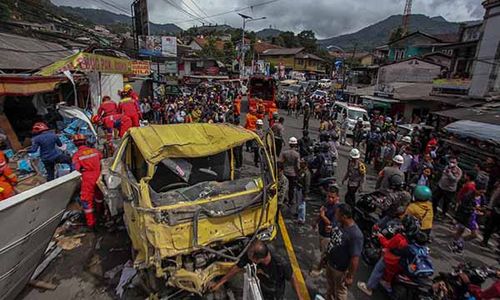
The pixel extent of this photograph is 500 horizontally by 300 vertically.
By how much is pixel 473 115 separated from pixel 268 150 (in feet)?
35.7

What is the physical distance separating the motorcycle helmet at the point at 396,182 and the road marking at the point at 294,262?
7.42 feet

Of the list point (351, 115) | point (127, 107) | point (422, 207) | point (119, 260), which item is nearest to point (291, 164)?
point (422, 207)

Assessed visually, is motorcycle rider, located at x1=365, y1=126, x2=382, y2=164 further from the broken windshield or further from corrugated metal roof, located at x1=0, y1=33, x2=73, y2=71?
corrugated metal roof, located at x1=0, y1=33, x2=73, y2=71

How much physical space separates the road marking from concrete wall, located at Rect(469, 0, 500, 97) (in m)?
15.5

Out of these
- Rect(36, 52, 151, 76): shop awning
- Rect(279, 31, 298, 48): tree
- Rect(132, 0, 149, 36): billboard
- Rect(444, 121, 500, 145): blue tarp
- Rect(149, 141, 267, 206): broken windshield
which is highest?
Rect(279, 31, 298, 48): tree

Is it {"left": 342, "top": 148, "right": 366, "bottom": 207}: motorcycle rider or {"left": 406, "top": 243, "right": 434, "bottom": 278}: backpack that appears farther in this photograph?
{"left": 342, "top": 148, "right": 366, "bottom": 207}: motorcycle rider

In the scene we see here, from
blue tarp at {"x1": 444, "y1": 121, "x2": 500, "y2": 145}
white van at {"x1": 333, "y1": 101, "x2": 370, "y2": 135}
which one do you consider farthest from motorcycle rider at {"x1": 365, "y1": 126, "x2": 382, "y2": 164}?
white van at {"x1": 333, "y1": 101, "x2": 370, "y2": 135}

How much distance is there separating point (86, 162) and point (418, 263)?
5.63 m

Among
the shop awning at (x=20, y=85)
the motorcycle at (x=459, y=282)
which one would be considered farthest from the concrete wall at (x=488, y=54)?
the shop awning at (x=20, y=85)

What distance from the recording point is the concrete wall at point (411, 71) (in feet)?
88.2

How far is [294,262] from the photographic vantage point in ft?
15.4

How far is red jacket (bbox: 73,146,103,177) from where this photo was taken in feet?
17.1

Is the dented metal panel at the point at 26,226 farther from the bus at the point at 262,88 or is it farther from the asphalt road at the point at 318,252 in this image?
the bus at the point at 262,88

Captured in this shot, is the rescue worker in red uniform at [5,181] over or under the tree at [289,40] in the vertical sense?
under
